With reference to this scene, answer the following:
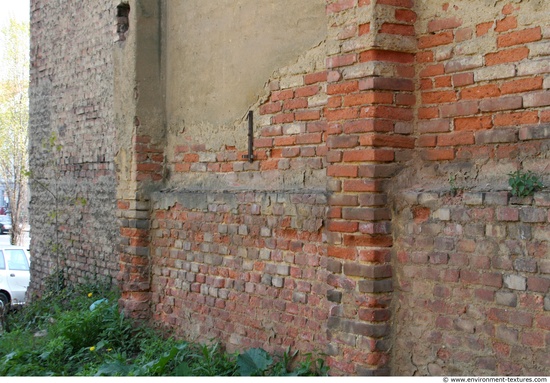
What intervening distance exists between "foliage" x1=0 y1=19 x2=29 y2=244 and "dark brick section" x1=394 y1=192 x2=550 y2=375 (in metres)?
21.6

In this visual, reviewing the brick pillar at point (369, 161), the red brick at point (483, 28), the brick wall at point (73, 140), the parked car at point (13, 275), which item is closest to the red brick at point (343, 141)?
the brick pillar at point (369, 161)

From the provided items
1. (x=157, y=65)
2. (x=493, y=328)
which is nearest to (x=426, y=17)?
(x=493, y=328)

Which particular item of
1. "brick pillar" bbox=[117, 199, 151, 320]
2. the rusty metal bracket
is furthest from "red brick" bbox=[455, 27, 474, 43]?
"brick pillar" bbox=[117, 199, 151, 320]

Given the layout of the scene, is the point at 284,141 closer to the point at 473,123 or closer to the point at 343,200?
the point at 343,200

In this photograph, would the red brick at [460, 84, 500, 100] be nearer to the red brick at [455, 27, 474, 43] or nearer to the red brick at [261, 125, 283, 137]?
the red brick at [455, 27, 474, 43]

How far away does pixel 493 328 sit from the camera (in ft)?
11.4

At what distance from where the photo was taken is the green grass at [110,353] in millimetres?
4754

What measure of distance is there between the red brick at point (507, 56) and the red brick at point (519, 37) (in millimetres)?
40

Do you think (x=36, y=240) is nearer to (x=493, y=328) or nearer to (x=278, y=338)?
(x=278, y=338)

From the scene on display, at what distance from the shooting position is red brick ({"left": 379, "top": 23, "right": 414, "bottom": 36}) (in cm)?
393

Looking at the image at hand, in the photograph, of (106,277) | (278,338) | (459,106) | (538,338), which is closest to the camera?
(538,338)

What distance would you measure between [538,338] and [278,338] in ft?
7.25

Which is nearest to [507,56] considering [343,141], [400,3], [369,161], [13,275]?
[400,3]

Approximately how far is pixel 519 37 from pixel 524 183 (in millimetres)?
853
